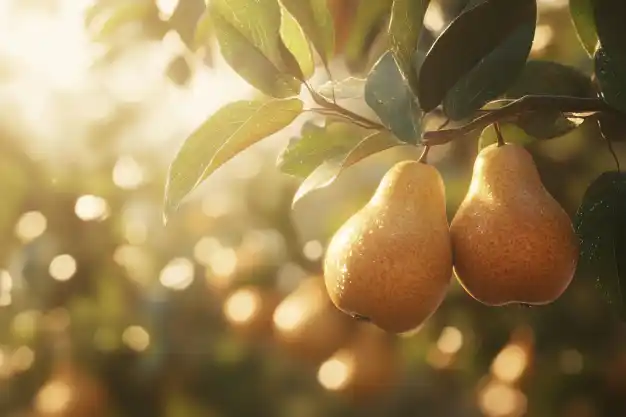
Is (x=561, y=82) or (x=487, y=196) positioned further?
(x=561, y=82)

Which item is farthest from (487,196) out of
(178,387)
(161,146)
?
(161,146)

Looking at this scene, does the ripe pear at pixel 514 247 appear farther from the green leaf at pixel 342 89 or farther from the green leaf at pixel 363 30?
the green leaf at pixel 363 30

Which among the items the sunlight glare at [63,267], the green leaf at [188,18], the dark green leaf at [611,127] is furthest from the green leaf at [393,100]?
the sunlight glare at [63,267]

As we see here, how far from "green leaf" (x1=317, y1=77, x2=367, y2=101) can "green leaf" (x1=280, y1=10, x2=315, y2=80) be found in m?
0.02

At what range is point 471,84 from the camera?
2.02 ft

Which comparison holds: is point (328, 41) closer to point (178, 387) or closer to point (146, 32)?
point (146, 32)

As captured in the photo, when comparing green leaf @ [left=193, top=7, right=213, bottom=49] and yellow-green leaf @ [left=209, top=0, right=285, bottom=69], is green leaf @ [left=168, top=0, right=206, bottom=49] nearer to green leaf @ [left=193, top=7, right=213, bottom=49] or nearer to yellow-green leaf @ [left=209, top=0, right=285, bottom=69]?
green leaf @ [left=193, top=7, right=213, bottom=49]

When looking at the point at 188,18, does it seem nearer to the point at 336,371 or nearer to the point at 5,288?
the point at 336,371

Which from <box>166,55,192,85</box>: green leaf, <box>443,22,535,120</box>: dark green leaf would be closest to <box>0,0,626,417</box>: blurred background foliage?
<box>166,55,192,85</box>: green leaf

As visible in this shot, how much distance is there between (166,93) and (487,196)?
95 cm

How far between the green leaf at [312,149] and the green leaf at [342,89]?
0.14 feet

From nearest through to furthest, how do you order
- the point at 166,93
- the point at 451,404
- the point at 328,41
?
the point at 328,41
the point at 451,404
the point at 166,93

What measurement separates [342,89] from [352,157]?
0.09 meters

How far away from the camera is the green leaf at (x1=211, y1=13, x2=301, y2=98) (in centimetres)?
65
